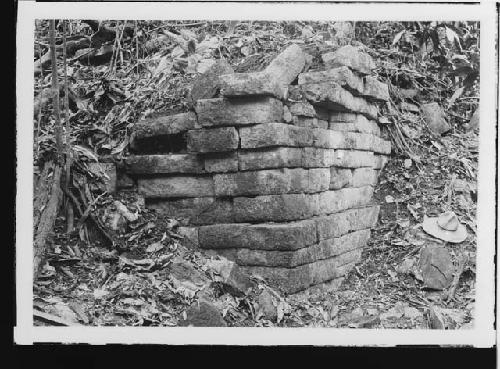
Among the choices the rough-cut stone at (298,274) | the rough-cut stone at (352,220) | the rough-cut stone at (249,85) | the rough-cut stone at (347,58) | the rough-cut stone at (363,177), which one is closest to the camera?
the rough-cut stone at (249,85)

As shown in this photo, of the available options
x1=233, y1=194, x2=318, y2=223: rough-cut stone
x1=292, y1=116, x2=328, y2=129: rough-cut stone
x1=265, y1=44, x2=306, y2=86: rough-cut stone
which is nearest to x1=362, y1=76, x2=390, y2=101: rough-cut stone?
x1=292, y1=116, x2=328, y2=129: rough-cut stone

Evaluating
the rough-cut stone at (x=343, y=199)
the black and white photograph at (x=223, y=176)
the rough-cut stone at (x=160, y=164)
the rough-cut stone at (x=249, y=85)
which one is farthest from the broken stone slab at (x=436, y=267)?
the rough-cut stone at (x=160, y=164)

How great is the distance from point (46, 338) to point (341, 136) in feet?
7.32

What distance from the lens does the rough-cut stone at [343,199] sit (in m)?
4.78

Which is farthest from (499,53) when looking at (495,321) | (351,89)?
(495,321)

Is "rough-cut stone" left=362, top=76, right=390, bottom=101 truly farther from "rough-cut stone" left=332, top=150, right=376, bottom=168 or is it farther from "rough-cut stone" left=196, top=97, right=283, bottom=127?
"rough-cut stone" left=196, top=97, right=283, bottom=127

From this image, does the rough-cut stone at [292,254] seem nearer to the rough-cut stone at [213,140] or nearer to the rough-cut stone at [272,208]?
the rough-cut stone at [272,208]

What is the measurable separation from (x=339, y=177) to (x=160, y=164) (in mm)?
1142

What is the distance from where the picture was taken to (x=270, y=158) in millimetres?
4566

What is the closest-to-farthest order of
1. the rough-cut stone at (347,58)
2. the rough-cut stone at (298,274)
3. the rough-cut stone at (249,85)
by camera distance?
the rough-cut stone at (249,85) → the rough-cut stone at (298,274) → the rough-cut stone at (347,58)

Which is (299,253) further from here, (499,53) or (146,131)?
(499,53)

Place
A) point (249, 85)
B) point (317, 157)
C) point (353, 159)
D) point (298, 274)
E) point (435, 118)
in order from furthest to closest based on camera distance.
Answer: point (353, 159)
point (435, 118)
point (317, 157)
point (298, 274)
point (249, 85)

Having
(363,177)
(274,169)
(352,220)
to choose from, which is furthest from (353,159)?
(274,169)

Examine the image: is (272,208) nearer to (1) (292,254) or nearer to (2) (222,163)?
(1) (292,254)
